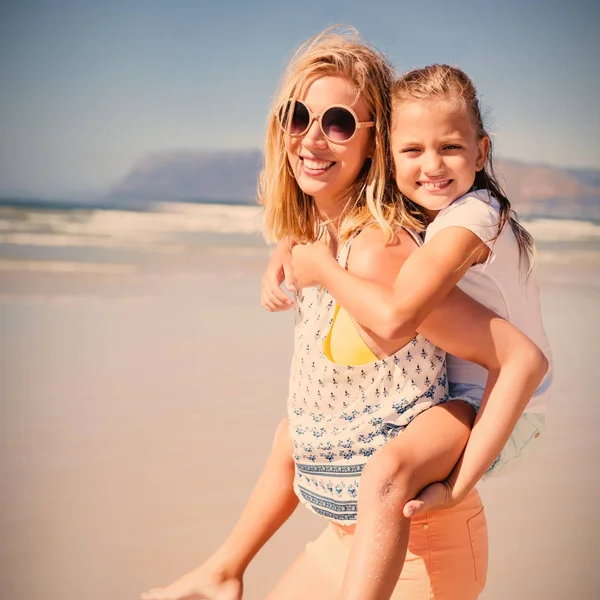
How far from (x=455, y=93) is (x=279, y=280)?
2.18 feet

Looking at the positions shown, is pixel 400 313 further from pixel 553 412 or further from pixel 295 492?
pixel 553 412

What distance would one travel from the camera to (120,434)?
4.42 metres

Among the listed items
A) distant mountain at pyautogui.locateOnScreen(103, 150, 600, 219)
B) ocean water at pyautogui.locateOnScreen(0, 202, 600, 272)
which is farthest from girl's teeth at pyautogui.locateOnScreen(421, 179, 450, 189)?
distant mountain at pyautogui.locateOnScreen(103, 150, 600, 219)

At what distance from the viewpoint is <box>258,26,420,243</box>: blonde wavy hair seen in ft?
7.00

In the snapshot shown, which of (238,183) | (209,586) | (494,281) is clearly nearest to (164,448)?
(209,586)

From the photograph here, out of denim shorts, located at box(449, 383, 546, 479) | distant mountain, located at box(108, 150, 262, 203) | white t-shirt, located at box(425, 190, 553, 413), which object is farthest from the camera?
distant mountain, located at box(108, 150, 262, 203)

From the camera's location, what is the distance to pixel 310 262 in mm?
2082

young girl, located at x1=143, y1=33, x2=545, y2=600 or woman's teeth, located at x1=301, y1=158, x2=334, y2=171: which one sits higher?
woman's teeth, located at x1=301, y1=158, x2=334, y2=171

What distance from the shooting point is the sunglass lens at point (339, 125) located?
7.09ft

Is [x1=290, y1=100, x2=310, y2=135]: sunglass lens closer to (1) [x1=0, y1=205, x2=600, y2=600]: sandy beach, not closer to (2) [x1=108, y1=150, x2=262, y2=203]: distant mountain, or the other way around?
(1) [x1=0, y1=205, x2=600, y2=600]: sandy beach

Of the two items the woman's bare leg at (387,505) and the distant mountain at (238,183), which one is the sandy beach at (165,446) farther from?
the distant mountain at (238,183)

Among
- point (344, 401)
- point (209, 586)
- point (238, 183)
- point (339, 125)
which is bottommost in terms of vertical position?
point (238, 183)

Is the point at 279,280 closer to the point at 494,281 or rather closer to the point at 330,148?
the point at 330,148

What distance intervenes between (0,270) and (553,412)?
4.20 m
